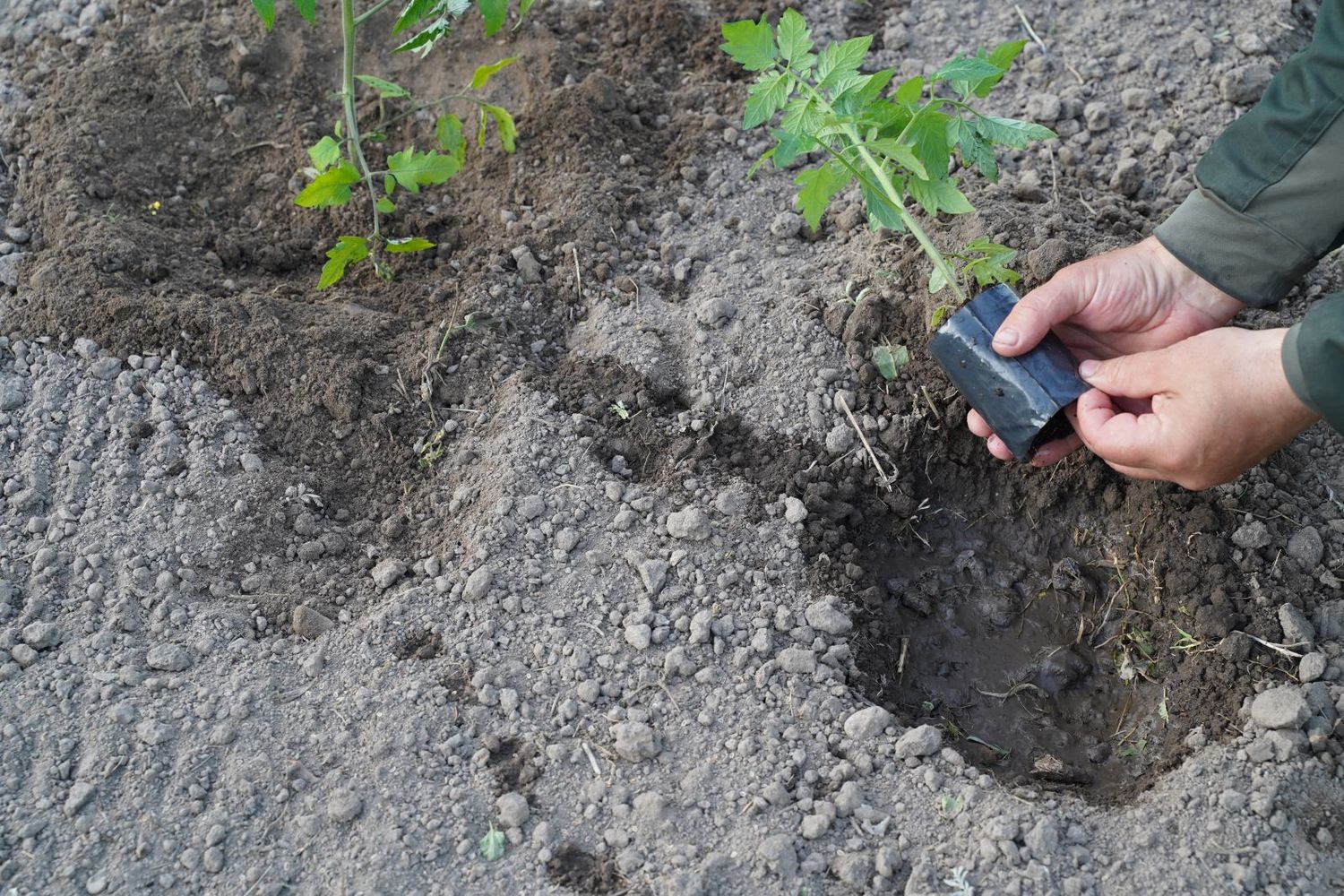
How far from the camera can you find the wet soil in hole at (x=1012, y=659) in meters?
2.24

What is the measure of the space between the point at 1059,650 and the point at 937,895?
0.72 m

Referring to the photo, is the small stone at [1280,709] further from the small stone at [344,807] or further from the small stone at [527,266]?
the small stone at [527,266]

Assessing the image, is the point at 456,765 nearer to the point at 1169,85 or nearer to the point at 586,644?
the point at 586,644

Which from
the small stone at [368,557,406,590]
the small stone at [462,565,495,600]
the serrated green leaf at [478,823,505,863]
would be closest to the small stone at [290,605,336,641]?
the small stone at [368,557,406,590]

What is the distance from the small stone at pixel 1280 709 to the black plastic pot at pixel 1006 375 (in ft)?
2.06

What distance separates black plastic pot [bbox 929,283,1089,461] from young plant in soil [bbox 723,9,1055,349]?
0.12m

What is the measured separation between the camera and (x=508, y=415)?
253cm

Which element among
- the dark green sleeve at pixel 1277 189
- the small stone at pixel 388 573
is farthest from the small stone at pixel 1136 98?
the small stone at pixel 388 573

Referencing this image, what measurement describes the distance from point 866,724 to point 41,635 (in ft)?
5.35

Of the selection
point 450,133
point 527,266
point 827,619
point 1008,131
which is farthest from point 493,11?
point 827,619

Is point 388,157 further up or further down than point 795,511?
further up

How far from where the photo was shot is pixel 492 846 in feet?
6.40

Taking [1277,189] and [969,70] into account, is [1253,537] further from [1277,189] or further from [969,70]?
[969,70]

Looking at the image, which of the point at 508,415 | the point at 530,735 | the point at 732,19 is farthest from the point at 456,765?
the point at 732,19
